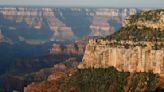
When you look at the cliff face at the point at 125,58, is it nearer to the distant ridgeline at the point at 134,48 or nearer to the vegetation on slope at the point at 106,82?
the distant ridgeline at the point at 134,48

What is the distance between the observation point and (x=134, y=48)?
128 m

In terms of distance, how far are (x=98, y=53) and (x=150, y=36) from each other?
36.8ft

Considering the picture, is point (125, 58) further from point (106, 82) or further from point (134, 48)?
point (106, 82)

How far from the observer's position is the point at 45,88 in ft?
482

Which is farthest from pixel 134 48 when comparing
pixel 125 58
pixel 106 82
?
pixel 106 82

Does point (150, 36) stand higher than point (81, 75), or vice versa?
point (150, 36)

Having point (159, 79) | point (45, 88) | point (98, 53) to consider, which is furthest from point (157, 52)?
point (45, 88)

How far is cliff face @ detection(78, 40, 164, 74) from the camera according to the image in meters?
125

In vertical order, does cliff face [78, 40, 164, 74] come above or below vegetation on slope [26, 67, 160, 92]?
above

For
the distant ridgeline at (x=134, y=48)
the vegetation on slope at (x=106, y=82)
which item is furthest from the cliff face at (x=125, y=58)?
the vegetation on slope at (x=106, y=82)

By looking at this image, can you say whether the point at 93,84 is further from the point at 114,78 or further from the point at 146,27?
the point at 146,27

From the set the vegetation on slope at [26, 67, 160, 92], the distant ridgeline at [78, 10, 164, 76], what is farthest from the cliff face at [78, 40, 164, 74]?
the vegetation on slope at [26, 67, 160, 92]

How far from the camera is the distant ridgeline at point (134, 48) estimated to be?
126m

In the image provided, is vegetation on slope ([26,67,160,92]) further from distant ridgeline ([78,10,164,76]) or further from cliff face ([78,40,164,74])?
distant ridgeline ([78,10,164,76])
